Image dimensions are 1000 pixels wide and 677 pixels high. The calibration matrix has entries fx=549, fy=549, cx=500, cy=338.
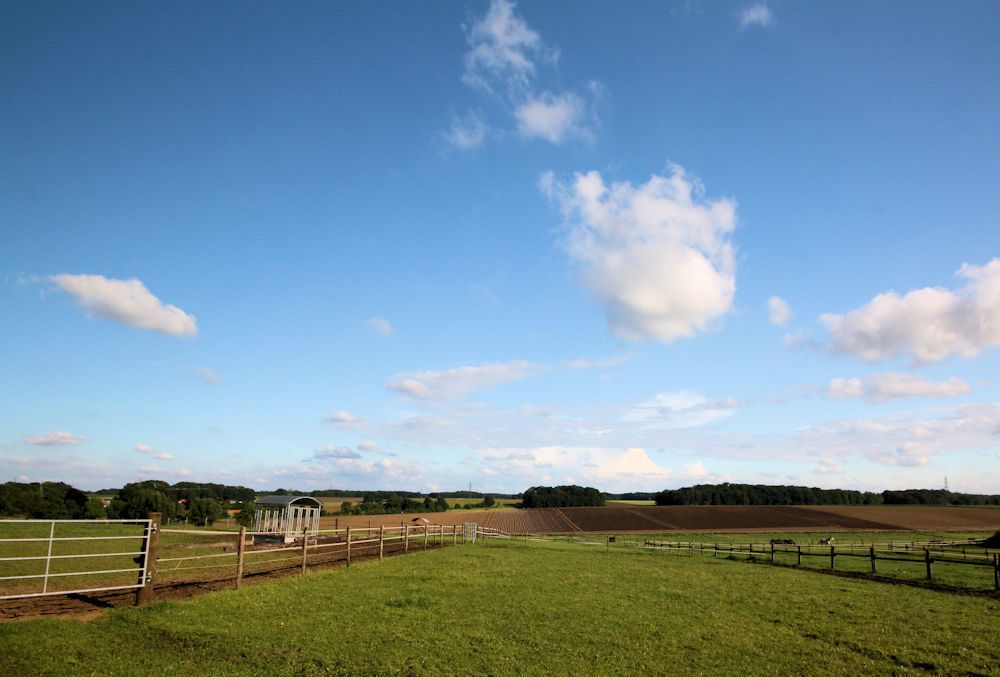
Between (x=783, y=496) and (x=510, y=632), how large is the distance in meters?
159

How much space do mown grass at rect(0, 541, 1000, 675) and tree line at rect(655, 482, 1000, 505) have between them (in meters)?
134

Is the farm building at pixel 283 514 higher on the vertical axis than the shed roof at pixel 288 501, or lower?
lower

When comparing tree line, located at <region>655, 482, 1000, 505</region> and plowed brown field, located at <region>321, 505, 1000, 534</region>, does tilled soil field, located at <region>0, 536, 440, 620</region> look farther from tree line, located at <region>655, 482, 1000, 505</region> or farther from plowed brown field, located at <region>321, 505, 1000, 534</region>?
tree line, located at <region>655, 482, 1000, 505</region>

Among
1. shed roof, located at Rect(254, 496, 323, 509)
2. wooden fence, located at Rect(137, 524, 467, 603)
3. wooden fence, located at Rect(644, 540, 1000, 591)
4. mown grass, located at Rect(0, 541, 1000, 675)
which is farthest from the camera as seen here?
shed roof, located at Rect(254, 496, 323, 509)

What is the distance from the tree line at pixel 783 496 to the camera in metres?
141

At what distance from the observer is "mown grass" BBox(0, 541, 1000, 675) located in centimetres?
945

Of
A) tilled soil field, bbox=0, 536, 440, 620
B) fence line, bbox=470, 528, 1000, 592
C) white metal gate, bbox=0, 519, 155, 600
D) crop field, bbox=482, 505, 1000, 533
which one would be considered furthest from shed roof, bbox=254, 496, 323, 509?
crop field, bbox=482, 505, 1000, 533

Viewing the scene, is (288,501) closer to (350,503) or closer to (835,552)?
(835,552)

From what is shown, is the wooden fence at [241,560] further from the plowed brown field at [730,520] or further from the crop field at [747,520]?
the crop field at [747,520]

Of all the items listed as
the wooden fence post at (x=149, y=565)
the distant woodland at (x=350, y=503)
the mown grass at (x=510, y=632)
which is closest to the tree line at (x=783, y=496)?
the distant woodland at (x=350, y=503)

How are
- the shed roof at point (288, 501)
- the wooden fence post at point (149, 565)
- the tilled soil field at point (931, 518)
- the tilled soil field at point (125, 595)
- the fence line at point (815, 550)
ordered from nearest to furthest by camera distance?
1. the tilled soil field at point (125, 595)
2. the wooden fence post at point (149, 565)
3. the fence line at point (815, 550)
4. the shed roof at point (288, 501)
5. the tilled soil field at point (931, 518)

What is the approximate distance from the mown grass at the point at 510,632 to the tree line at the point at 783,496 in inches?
5263

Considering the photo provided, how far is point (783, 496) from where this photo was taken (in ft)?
483

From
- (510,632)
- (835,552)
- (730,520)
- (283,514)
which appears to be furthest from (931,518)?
(510,632)
